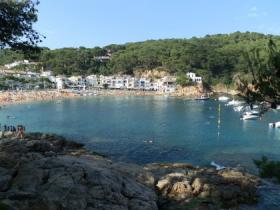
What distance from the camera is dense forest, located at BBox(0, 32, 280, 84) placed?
133750 mm

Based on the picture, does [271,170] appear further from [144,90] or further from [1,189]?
[144,90]

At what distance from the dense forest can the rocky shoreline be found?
105 meters

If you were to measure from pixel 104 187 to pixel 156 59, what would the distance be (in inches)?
5181

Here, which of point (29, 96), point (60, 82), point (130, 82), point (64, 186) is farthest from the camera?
point (130, 82)

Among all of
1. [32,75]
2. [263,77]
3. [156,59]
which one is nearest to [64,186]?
[263,77]

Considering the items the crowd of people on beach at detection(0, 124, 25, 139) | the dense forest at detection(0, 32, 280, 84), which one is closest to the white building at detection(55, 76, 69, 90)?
the dense forest at detection(0, 32, 280, 84)

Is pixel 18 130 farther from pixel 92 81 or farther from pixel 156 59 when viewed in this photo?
pixel 156 59

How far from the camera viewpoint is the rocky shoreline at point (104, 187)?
13.7 meters

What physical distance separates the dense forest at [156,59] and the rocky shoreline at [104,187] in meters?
105

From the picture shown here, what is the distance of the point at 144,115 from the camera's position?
75.1 metres

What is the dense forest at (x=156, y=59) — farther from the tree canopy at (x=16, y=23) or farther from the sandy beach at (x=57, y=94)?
the tree canopy at (x=16, y=23)

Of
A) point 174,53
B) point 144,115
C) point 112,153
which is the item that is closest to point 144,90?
point 174,53

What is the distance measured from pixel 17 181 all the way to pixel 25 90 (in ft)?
400

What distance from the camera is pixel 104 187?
1515 centimetres
